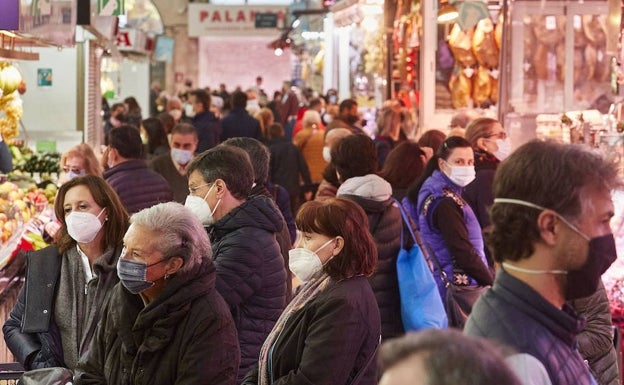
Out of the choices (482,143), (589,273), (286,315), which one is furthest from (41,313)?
(482,143)

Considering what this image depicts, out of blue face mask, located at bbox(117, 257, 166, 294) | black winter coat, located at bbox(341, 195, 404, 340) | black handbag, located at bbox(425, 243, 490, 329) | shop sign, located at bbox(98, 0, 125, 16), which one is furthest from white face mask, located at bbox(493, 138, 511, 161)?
shop sign, located at bbox(98, 0, 125, 16)

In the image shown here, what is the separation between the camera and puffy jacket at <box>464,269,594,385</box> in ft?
8.46

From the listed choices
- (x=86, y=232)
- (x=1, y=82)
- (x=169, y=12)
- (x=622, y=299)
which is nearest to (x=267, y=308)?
(x=86, y=232)

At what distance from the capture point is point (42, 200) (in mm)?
8969

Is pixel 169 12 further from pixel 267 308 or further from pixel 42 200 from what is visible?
pixel 267 308

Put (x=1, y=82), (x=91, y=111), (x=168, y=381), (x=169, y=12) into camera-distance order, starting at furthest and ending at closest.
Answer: (x=169, y=12), (x=91, y=111), (x=1, y=82), (x=168, y=381)

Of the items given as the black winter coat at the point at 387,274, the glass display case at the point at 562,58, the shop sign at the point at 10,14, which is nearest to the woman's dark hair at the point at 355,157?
the black winter coat at the point at 387,274

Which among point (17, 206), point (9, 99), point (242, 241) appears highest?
point (9, 99)

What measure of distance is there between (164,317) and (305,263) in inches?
26.4

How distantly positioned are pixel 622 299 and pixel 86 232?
280cm

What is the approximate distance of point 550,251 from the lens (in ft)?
8.72

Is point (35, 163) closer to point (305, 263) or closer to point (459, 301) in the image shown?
point (459, 301)

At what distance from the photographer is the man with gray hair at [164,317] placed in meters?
3.87

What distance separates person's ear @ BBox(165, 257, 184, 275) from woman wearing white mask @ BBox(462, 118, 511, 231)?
11.9 ft
